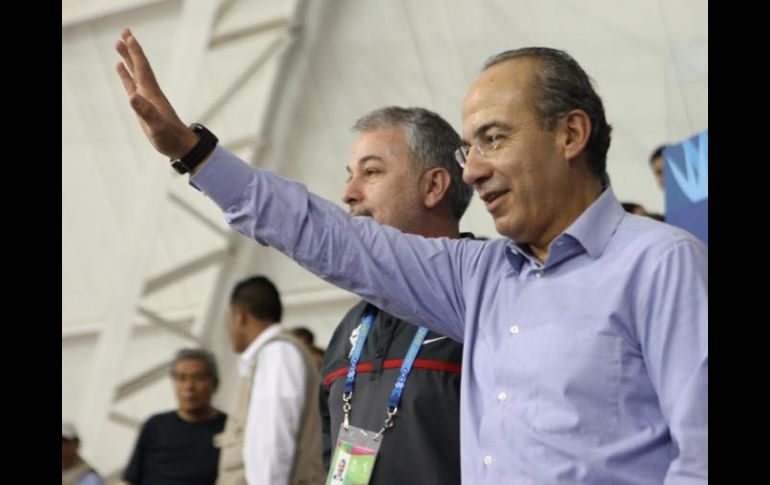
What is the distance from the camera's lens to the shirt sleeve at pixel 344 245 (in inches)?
76.4

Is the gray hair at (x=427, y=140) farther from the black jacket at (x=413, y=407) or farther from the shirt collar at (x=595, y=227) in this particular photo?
the shirt collar at (x=595, y=227)

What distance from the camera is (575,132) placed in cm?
198

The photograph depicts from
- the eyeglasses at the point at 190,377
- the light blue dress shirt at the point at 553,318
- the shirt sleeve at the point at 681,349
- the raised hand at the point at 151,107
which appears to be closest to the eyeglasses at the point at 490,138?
the light blue dress shirt at the point at 553,318

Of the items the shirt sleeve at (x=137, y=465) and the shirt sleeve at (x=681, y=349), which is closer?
the shirt sleeve at (x=681, y=349)

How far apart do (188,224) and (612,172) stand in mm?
3387

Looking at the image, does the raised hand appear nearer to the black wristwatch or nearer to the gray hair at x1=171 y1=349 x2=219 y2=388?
the black wristwatch

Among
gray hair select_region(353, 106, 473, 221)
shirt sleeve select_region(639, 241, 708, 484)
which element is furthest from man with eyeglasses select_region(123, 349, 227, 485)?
shirt sleeve select_region(639, 241, 708, 484)

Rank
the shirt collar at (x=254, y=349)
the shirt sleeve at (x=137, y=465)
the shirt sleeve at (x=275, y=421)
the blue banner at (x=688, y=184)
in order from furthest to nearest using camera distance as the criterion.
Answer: the shirt sleeve at (x=137, y=465), the shirt collar at (x=254, y=349), the shirt sleeve at (x=275, y=421), the blue banner at (x=688, y=184)

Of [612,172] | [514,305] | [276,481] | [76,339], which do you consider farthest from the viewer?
[76,339]

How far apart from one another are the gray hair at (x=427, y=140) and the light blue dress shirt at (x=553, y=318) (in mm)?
606

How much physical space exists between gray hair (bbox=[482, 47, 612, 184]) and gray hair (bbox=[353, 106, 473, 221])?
68 cm
